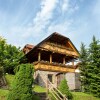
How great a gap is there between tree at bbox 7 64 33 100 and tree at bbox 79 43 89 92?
12350 millimetres

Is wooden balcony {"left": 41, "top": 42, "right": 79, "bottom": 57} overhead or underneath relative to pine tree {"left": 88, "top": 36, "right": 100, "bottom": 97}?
overhead

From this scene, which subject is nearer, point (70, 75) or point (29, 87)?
point (29, 87)

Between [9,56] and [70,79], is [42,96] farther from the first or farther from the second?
[9,56]

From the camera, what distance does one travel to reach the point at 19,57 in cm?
3391

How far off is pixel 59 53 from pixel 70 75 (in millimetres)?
4389

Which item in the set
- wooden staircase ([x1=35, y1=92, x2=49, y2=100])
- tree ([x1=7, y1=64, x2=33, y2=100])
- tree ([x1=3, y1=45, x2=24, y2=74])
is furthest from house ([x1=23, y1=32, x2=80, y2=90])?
tree ([x1=7, y1=64, x2=33, y2=100])

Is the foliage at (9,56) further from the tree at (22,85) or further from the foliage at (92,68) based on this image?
the tree at (22,85)

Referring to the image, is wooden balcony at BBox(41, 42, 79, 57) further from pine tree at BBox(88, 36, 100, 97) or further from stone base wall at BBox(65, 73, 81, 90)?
pine tree at BBox(88, 36, 100, 97)

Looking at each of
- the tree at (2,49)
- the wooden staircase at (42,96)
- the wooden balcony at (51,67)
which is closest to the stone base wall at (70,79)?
the wooden balcony at (51,67)

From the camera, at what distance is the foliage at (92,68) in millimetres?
27188

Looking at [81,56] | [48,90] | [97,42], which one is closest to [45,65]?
[81,56]

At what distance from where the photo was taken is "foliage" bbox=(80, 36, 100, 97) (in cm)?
2719

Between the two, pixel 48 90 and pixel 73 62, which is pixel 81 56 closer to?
pixel 73 62

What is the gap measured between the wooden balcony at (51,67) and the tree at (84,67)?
435cm
